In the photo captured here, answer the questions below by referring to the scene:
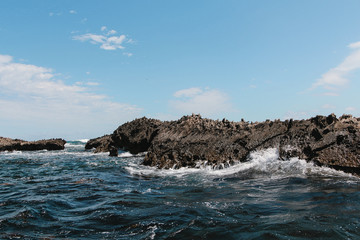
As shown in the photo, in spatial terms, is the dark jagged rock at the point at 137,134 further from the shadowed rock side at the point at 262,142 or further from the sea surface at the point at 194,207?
the sea surface at the point at 194,207

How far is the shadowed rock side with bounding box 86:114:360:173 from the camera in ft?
39.4

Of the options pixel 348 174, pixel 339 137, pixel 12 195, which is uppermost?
pixel 339 137

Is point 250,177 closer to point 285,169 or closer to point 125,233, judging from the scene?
point 285,169

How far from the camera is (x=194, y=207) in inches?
293

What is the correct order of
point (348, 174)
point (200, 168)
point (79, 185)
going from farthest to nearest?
point (200, 168), point (79, 185), point (348, 174)

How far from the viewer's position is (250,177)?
12.1 meters

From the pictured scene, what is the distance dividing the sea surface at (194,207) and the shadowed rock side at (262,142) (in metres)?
1.00

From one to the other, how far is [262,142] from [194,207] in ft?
29.8

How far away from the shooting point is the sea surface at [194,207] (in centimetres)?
547

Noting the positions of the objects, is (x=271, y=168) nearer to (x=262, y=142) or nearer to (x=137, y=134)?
(x=262, y=142)

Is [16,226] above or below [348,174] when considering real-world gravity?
below

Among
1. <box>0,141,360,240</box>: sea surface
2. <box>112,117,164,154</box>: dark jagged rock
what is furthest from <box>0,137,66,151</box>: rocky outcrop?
<box>0,141,360,240</box>: sea surface

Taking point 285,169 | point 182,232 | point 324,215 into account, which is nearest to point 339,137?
point 285,169

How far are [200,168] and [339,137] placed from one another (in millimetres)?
7789
